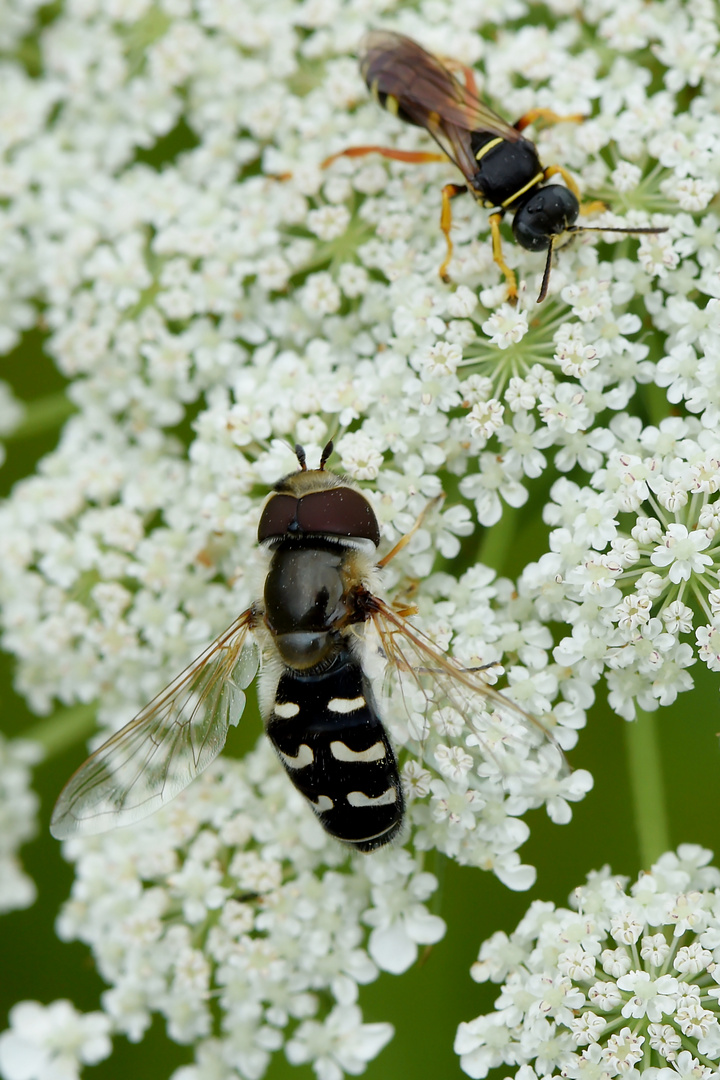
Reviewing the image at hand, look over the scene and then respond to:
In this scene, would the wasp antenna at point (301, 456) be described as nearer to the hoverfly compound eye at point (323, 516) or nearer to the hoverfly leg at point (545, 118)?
the hoverfly compound eye at point (323, 516)

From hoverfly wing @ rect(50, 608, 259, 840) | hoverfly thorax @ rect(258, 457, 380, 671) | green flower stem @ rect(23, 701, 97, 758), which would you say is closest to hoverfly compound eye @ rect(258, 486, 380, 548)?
hoverfly thorax @ rect(258, 457, 380, 671)

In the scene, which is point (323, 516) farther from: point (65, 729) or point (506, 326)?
point (65, 729)

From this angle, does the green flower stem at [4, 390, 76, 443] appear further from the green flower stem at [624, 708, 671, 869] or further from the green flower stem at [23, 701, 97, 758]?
the green flower stem at [624, 708, 671, 869]

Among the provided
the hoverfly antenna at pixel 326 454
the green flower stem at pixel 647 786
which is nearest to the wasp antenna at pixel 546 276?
the hoverfly antenna at pixel 326 454

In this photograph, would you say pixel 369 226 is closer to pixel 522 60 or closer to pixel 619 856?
pixel 522 60

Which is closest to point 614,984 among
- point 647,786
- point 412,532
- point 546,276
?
point 647,786

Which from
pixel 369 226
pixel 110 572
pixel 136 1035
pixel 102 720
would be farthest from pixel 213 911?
pixel 369 226

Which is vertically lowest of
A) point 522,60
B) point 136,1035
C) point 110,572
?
point 136,1035
